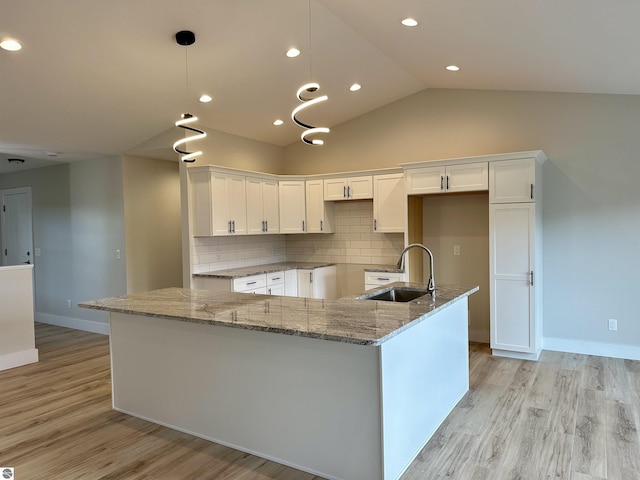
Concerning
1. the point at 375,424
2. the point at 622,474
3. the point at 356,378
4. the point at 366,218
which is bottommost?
the point at 622,474

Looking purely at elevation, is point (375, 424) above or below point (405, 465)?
above

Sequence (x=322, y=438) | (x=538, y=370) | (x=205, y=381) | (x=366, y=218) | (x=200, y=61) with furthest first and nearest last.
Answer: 1. (x=366, y=218)
2. (x=538, y=370)
3. (x=200, y=61)
4. (x=205, y=381)
5. (x=322, y=438)

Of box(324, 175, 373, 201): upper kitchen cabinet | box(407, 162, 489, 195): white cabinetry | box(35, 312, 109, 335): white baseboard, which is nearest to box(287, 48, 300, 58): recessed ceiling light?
Answer: box(407, 162, 489, 195): white cabinetry

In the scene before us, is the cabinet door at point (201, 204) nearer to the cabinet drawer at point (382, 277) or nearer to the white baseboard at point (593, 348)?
the cabinet drawer at point (382, 277)

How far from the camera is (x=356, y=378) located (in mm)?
2418

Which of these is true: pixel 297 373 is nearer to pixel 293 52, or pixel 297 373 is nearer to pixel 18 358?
pixel 293 52

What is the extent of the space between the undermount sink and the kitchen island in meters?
0.25

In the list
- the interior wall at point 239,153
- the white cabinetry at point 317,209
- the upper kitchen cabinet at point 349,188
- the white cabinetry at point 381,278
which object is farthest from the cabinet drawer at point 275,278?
the interior wall at point 239,153

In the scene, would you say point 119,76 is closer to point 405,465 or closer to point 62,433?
point 62,433

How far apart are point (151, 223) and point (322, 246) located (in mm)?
2499

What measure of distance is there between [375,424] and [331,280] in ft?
13.2

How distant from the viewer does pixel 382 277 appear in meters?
5.53

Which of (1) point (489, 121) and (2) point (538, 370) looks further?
(1) point (489, 121)

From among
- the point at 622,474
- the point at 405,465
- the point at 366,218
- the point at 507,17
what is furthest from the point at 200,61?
the point at 622,474
